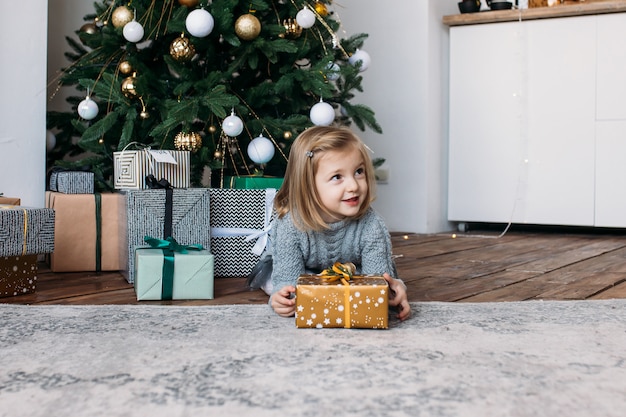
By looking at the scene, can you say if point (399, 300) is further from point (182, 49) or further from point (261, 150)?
point (182, 49)

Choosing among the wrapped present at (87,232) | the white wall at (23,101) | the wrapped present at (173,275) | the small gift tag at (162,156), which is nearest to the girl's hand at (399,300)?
the wrapped present at (173,275)

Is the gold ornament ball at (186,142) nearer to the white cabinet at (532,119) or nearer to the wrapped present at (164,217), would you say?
the wrapped present at (164,217)

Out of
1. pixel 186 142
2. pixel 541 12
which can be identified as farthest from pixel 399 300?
pixel 541 12

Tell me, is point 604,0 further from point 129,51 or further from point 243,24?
point 129,51

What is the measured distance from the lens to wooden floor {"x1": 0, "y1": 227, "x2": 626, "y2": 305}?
152 centimetres

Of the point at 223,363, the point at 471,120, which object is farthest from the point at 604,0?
the point at 223,363

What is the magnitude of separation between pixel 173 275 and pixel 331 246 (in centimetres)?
33

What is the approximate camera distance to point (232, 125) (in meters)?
1.87

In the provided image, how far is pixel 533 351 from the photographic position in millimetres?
1035

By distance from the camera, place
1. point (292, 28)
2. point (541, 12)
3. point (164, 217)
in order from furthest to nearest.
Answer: point (541, 12)
point (292, 28)
point (164, 217)

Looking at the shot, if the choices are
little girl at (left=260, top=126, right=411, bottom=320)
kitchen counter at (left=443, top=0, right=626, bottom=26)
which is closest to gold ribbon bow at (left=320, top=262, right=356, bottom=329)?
little girl at (left=260, top=126, right=411, bottom=320)

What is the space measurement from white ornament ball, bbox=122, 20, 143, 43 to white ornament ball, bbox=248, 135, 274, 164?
0.40 metres

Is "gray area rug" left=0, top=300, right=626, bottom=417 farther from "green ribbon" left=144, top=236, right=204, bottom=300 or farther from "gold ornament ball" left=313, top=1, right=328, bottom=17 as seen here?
"gold ornament ball" left=313, top=1, right=328, bottom=17

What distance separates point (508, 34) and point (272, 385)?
2524 mm
